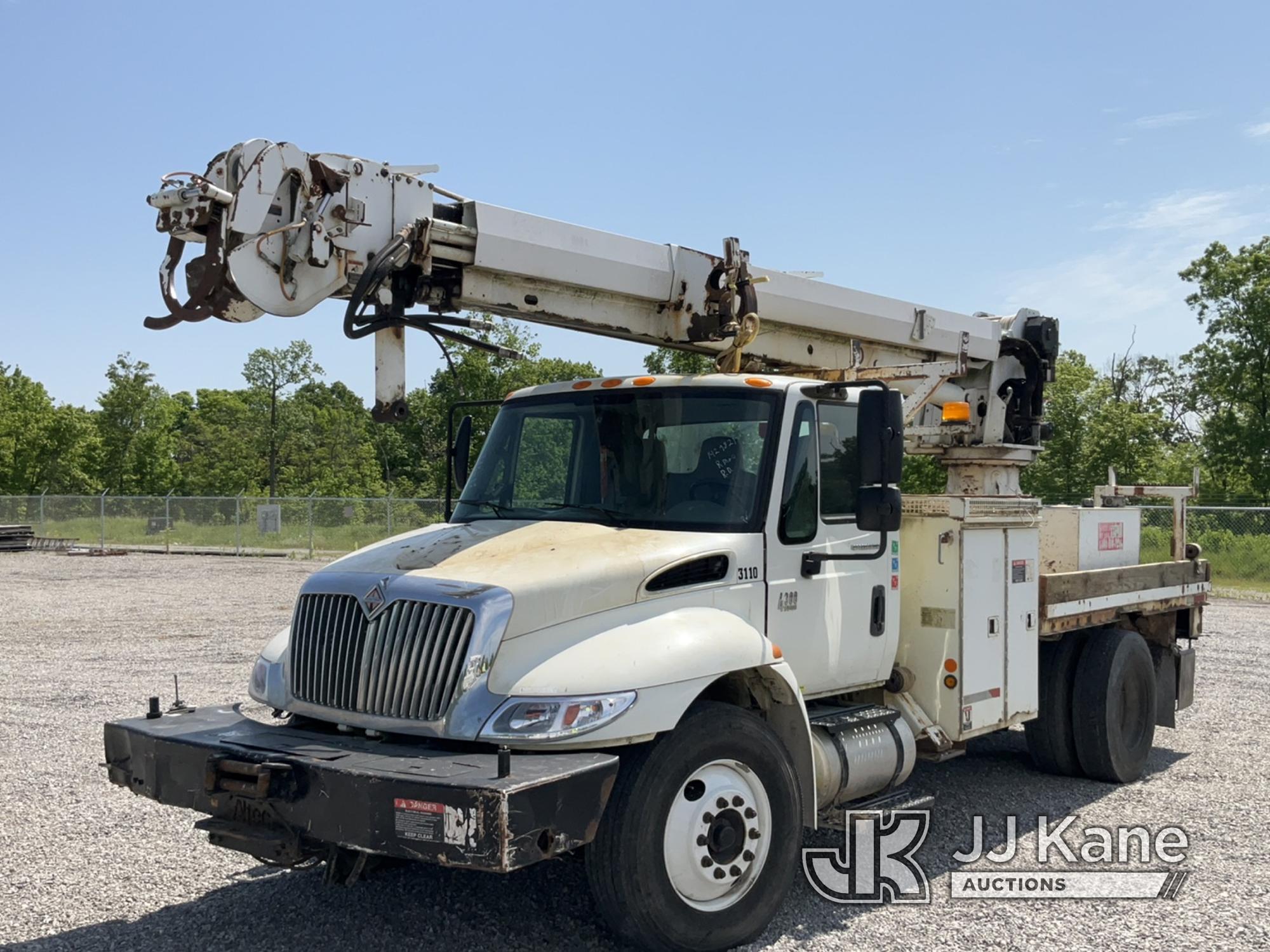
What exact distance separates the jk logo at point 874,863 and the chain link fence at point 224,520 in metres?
26.1

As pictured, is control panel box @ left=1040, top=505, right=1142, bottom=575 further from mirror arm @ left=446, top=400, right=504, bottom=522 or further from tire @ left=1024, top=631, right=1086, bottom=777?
mirror arm @ left=446, top=400, right=504, bottom=522

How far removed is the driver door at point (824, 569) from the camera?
5586 millimetres

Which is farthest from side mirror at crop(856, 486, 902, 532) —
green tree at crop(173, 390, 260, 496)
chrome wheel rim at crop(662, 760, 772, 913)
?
green tree at crop(173, 390, 260, 496)

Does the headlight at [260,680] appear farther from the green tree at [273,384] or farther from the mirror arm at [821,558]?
the green tree at [273,384]

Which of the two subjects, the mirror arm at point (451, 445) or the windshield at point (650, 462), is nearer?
the windshield at point (650, 462)

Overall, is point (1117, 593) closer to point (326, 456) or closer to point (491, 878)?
point (491, 878)

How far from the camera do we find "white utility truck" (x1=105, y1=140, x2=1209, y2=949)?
446 cm

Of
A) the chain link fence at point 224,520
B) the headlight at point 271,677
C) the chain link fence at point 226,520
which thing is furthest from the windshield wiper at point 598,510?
the chain link fence at point 224,520

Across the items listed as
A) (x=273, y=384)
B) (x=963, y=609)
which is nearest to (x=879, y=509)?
(x=963, y=609)

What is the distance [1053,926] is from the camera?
5320mm

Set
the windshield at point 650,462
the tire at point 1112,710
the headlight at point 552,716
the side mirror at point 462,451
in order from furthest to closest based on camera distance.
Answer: the tire at point 1112,710
the side mirror at point 462,451
the windshield at point 650,462
the headlight at point 552,716

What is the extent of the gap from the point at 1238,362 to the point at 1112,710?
122 ft

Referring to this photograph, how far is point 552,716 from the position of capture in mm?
4457

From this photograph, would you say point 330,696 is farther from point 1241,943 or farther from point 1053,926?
point 1241,943
